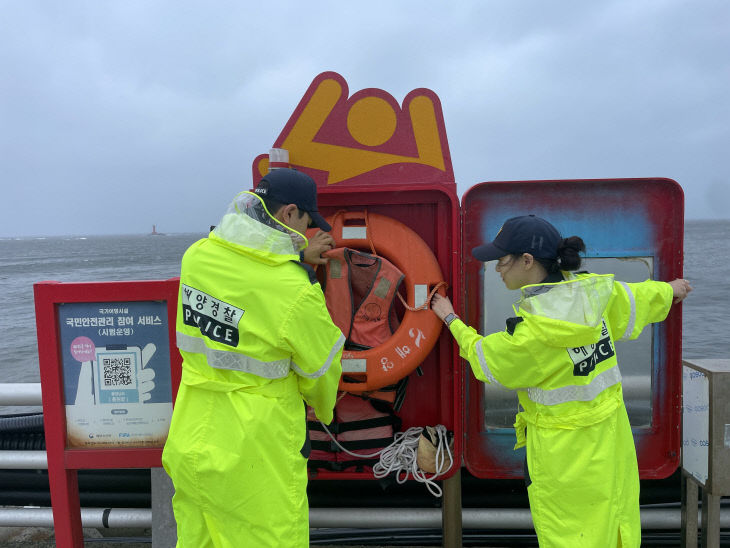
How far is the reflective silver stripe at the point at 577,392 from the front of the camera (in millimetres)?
1493

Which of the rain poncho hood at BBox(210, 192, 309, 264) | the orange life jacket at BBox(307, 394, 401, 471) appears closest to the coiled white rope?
the orange life jacket at BBox(307, 394, 401, 471)

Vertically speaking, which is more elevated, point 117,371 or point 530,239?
point 530,239

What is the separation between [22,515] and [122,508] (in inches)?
15.8

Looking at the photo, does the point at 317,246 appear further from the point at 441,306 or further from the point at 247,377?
the point at 247,377

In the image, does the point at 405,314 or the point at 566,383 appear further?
Result: the point at 405,314

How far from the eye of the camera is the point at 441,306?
1919 mm

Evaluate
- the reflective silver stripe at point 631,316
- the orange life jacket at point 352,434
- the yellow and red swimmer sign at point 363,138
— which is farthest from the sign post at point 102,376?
the reflective silver stripe at point 631,316

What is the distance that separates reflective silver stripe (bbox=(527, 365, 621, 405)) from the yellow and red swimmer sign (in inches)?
33.6

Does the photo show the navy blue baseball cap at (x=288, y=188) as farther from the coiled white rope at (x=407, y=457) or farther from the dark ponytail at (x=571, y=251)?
the coiled white rope at (x=407, y=457)

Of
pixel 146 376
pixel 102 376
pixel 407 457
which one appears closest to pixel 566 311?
pixel 407 457

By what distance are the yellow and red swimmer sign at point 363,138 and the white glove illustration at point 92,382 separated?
0.84 m

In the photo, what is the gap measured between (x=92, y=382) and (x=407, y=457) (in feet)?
3.75

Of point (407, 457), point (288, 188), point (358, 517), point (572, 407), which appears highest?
point (288, 188)

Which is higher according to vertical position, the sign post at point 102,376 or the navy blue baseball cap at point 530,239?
the navy blue baseball cap at point 530,239
